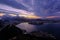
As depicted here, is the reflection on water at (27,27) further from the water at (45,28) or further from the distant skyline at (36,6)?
the distant skyline at (36,6)

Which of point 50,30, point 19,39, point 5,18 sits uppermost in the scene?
point 5,18

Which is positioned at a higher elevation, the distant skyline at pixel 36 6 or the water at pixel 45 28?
the distant skyline at pixel 36 6

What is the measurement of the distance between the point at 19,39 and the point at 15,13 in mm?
320

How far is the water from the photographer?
1.38m

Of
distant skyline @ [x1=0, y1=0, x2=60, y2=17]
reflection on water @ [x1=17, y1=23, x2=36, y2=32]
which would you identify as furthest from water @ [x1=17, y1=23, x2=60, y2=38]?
distant skyline @ [x1=0, y1=0, x2=60, y2=17]

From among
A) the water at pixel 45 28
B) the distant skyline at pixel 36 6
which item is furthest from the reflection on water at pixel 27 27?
the distant skyline at pixel 36 6

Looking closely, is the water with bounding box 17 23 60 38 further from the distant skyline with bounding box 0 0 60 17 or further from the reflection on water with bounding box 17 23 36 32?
the distant skyline with bounding box 0 0 60 17

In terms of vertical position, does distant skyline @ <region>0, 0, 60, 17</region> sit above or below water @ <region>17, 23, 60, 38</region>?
above

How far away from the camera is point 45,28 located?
4.56 ft

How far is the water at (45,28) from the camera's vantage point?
4.52 feet

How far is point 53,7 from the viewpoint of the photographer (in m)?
1.39

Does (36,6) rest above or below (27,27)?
above

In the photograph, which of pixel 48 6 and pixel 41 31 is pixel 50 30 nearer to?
pixel 41 31

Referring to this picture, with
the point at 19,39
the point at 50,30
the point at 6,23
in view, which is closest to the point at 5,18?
the point at 6,23
